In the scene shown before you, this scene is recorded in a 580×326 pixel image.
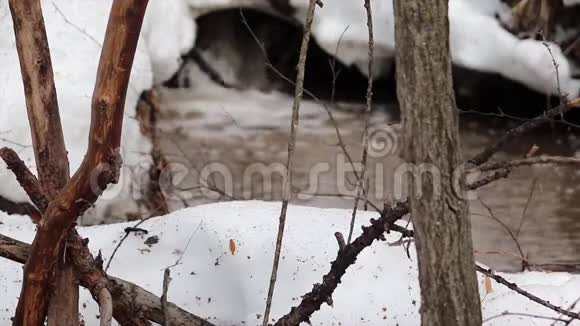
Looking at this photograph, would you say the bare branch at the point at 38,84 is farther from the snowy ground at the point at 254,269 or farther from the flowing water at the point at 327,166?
the flowing water at the point at 327,166

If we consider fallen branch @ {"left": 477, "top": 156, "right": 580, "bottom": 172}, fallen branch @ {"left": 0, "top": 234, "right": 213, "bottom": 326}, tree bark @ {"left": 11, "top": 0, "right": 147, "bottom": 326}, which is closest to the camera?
fallen branch @ {"left": 477, "top": 156, "right": 580, "bottom": 172}

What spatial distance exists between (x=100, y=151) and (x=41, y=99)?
12.6 inches


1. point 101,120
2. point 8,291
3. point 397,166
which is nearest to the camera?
point 101,120

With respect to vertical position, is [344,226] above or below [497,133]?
below

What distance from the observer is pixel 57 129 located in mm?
2928

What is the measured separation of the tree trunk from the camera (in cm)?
195

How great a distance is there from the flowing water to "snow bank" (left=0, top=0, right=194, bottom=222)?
0.36 m

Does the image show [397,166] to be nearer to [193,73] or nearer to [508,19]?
[508,19]

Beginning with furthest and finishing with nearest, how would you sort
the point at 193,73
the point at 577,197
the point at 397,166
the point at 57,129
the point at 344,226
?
1. the point at 193,73
2. the point at 397,166
3. the point at 577,197
4. the point at 344,226
5. the point at 57,129

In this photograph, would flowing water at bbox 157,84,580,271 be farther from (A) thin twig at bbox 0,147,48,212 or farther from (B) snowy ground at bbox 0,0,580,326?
(A) thin twig at bbox 0,147,48,212

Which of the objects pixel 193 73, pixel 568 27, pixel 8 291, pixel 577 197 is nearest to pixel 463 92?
pixel 568 27

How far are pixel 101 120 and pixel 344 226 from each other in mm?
1374

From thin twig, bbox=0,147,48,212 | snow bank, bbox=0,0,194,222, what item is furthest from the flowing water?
thin twig, bbox=0,147,48,212

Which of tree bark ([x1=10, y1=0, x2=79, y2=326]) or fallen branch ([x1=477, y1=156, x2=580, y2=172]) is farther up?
tree bark ([x1=10, y1=0, x2=79, y2=326])
